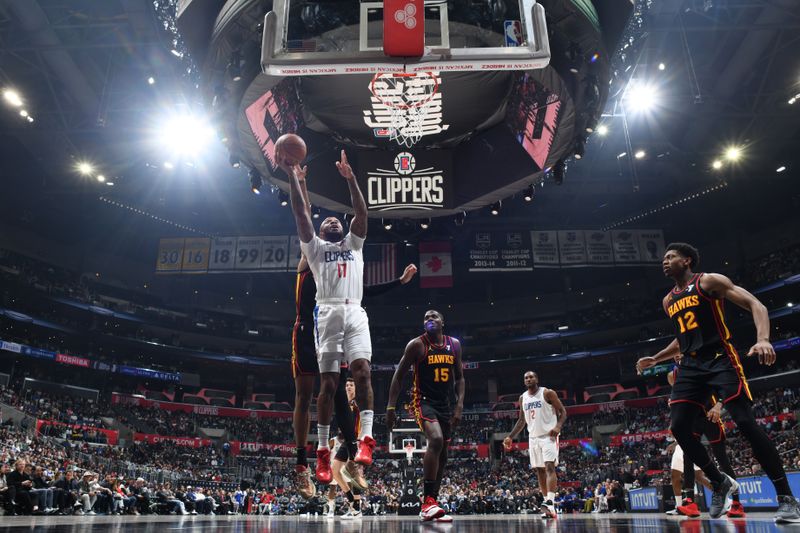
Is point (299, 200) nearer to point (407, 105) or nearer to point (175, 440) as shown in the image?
point (407, 105)

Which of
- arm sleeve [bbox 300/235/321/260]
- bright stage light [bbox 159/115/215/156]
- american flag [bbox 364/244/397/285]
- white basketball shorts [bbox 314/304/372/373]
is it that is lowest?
white basketball shorts [bbox 314/304/372/373]

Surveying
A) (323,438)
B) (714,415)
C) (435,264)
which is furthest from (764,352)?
(435,264)

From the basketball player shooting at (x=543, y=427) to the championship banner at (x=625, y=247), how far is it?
18.9 meters

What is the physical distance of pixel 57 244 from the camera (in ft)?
109

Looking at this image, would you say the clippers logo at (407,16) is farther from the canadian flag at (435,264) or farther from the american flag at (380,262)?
the canadian flag at (435,264)

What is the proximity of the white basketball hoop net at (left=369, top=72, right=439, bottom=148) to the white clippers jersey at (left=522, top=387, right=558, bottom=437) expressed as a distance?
5.46 metres

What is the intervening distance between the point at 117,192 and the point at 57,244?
29.8ft

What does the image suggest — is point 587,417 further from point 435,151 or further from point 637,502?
point 435,151

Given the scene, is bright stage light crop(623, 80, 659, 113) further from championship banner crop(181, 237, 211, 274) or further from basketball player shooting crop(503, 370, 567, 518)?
championship banner crop(181, 237, 211, 274)

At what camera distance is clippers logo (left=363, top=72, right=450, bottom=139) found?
392 inches

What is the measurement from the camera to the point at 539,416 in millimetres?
8867

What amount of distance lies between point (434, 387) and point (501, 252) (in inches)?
747

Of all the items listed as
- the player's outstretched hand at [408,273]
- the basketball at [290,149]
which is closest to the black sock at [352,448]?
the player's outstretched hand at [408,273]

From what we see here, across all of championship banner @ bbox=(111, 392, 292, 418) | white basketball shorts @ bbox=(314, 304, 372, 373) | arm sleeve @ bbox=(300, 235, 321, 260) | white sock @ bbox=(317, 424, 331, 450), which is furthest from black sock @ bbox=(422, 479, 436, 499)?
championship banner @ bbox=(111, 392, 292, 418)
